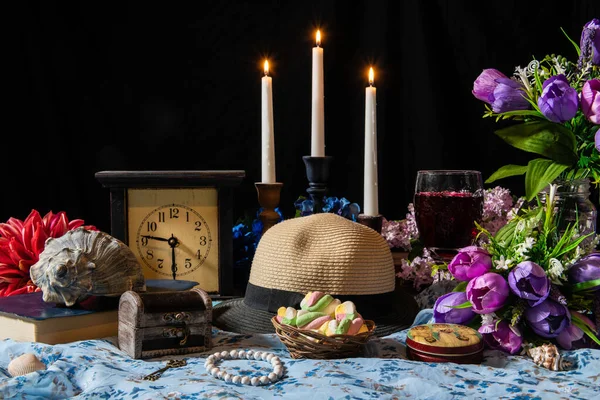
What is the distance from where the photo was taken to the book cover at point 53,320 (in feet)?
4.85

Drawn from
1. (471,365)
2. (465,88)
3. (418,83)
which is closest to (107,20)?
(418,83)

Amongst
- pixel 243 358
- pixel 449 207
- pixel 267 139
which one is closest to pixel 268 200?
pixel 267 139

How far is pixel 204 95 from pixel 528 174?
64.4 inches

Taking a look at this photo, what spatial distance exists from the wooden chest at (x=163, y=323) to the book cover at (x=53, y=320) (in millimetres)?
80

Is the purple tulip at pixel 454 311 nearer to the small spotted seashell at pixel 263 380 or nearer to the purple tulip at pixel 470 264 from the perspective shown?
the purple tulip at pixel 470 264

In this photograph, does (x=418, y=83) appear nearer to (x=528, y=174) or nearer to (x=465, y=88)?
(x=465, y=88)

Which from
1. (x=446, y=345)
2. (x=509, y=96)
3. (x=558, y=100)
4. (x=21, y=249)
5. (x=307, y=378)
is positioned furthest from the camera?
(x=21, y=249)

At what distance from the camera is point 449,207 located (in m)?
1.69

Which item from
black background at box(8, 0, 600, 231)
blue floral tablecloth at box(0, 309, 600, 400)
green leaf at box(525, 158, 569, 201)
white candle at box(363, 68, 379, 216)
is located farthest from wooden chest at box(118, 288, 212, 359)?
black background at box(8, 0, 600, 231)

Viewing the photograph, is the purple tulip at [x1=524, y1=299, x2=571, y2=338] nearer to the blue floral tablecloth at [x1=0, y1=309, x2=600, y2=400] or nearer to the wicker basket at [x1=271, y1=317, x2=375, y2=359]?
the blue floral tablecloth at [x1=0, y1=309, x2=600, y2=400]

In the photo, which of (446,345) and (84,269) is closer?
(446,345)

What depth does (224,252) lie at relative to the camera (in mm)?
1889

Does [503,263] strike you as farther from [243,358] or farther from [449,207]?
[243,358]

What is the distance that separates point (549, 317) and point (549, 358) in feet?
0.29
